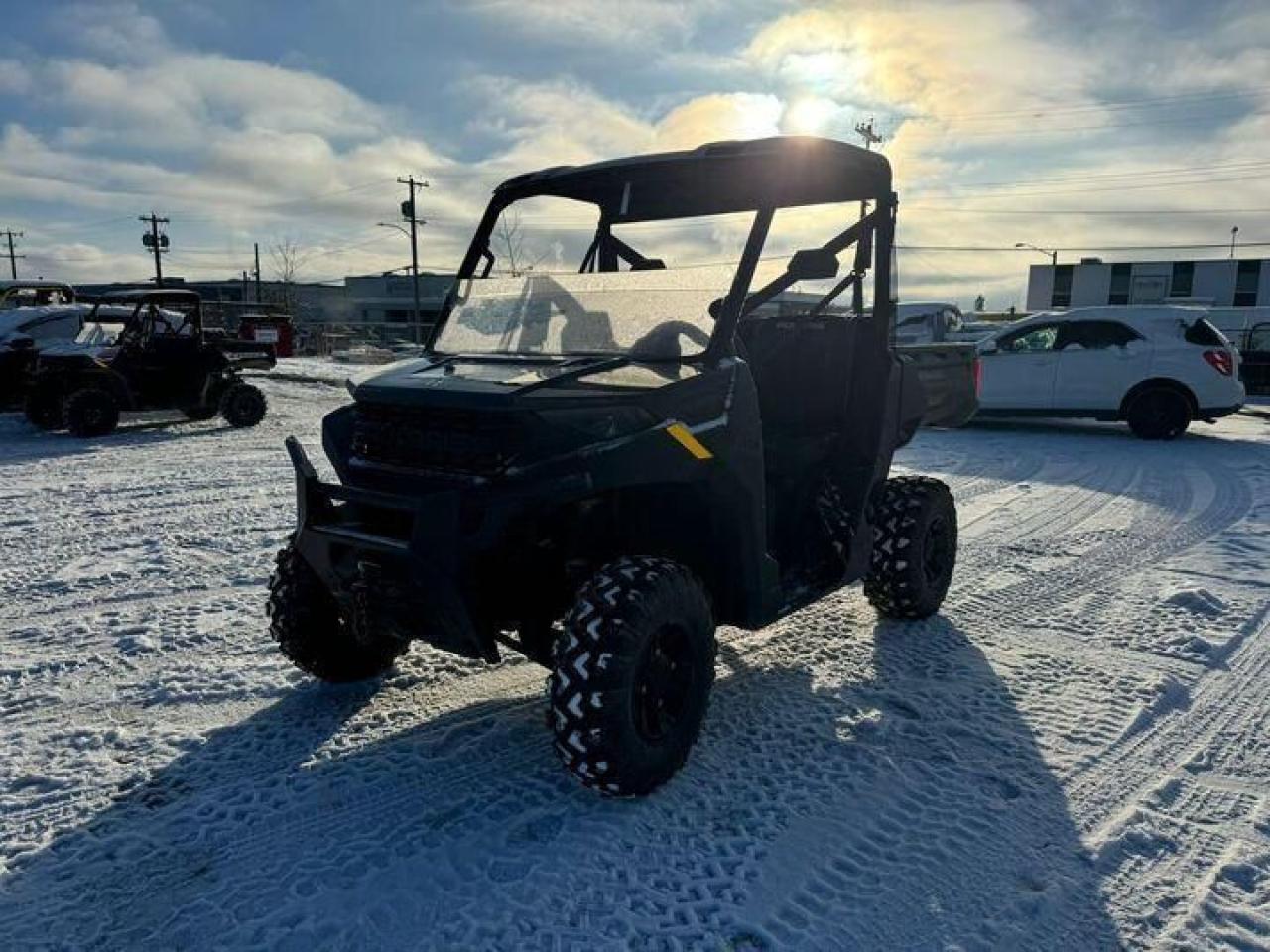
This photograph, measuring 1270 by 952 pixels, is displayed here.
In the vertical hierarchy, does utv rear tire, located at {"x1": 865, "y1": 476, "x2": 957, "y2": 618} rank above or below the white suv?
below

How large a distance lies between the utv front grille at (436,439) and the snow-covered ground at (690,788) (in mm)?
1090

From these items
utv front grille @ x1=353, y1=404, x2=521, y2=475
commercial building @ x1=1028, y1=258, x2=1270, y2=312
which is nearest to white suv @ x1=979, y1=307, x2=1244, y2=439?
utv front grille @ x1=353, y1=404, x2=521, y2=475

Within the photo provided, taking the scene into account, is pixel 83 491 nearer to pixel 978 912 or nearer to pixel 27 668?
pixel 27 668

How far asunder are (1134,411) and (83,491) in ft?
40.6

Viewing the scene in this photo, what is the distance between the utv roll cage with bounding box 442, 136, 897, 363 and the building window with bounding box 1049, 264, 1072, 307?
5480 centimetres

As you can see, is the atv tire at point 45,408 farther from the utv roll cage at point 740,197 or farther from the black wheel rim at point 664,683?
the black wheel rim at point 664,683

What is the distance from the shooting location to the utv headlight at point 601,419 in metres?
2.77

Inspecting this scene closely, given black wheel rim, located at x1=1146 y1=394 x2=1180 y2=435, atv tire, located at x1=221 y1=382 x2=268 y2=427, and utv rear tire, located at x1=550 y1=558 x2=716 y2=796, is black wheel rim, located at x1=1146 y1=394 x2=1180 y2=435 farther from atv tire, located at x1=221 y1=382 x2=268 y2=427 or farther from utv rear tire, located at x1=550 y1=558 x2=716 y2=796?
atv tire, located at x1=221 y1=382 x2=268 y2=427

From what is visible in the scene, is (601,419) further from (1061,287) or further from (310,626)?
(1061,287)

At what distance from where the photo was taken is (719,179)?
364 centimetres

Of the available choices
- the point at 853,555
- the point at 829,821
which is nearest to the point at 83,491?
the point at 853,555

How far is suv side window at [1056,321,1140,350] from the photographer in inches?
472

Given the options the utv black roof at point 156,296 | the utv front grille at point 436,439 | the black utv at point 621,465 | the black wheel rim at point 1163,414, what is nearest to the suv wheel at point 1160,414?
the black wheel rim at point 1163,414

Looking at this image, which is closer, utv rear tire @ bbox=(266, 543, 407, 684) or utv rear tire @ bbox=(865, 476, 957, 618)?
utv rear tire @ bbox=(266, 543, 407, 684)
